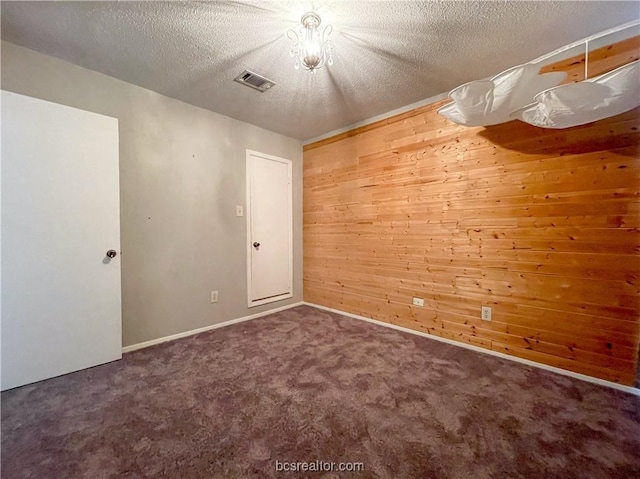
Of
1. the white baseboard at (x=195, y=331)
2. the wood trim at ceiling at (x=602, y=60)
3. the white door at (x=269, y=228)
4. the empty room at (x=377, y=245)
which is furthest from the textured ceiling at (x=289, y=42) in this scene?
the white baseboard at (x=195, y=331)

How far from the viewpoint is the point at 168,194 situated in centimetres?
260

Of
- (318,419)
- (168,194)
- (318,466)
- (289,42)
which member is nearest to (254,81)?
(289,42)

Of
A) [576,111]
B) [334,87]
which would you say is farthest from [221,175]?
[576,111]

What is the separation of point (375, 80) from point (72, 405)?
3269 mm

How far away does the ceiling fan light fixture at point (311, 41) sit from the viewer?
5.25ft

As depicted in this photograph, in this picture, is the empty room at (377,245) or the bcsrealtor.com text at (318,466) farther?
the empty room at (377,245)

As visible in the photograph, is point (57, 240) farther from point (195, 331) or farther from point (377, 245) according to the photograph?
point (377, 245)

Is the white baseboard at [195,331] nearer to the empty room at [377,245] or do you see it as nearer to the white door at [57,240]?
the empty room at [377,245]

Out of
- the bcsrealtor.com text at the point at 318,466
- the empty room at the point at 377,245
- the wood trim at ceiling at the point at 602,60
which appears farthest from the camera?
the wood trim at ceiling at the point at 602,60

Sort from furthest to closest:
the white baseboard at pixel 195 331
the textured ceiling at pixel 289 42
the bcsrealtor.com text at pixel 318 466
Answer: the white baseboard at pixel 195 331
the textured ceiling at pixel 289 42
the bcsrealtor.com text at pixel 318 466

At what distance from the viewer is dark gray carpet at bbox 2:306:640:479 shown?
1214 mm

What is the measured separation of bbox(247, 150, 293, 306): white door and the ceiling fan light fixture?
162cm

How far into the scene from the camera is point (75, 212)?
2.00 metres

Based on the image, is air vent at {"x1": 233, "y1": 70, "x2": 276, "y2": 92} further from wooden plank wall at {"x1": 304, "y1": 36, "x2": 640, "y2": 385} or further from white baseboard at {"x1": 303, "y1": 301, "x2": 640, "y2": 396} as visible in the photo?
white baseboard at {"x1": 303, "y1": 301, "x2": 640, "y2": 396}
